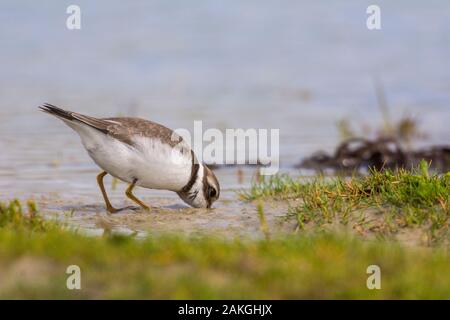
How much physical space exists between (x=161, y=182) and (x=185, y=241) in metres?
2.76

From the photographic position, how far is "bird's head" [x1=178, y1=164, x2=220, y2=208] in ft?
33.0

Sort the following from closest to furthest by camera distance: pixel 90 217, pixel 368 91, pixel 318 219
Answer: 1. pixel 318 219
2. pixel 90 217
3. pixel 368 91

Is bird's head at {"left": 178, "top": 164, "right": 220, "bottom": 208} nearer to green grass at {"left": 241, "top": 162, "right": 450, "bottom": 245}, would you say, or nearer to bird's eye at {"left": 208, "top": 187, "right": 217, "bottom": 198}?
bird's eye at {"left": 208, "top": 187, "right": 217, "bottom": 198}

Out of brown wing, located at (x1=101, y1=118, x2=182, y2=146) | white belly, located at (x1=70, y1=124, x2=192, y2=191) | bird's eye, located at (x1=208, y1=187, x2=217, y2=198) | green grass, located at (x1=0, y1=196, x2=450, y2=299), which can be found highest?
brown wing, located at (x1=101, y1=118, x2=182, y2=146)

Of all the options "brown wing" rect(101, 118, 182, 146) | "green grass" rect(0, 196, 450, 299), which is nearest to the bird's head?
"brown wing" rect(101, 118, 182, 146)

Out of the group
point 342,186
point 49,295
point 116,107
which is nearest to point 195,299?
point 49,295

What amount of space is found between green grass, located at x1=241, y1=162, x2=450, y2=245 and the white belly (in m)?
1.43

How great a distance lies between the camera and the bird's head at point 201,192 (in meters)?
10.1

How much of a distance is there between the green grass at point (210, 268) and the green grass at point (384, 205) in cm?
95

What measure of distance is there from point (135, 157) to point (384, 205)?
8.54 ft

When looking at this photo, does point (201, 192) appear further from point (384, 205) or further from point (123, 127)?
point (384, 205)

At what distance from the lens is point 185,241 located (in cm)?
702

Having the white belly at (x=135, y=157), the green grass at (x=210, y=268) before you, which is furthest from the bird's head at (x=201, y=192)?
the green grass at (x=210, y=268)
